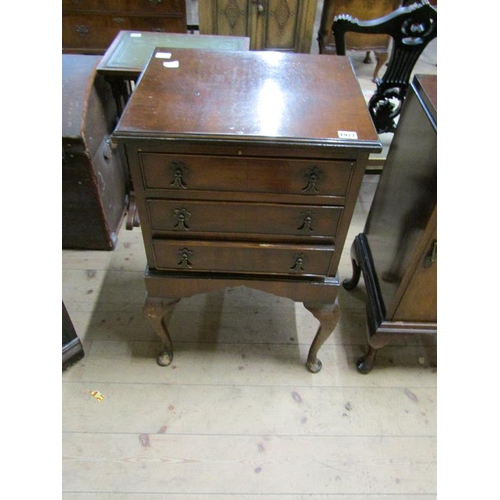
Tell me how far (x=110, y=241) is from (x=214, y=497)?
1.08 metres

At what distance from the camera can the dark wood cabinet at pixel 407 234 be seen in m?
0.96

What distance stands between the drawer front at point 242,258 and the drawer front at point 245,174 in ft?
0.52

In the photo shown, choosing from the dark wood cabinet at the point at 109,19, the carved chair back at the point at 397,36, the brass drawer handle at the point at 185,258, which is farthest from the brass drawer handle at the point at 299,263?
the dark wood cabinet at the point at 109,19

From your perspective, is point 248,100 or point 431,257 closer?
point 248,100

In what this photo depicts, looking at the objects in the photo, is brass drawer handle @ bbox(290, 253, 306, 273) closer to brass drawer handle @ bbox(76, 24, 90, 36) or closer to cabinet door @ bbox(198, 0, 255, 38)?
cabinet door @ bbox(198, 0, 255, 38)

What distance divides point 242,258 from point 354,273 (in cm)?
71

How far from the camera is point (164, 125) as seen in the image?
0.80 meters

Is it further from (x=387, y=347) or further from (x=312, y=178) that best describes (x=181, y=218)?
(x=387, y=347)

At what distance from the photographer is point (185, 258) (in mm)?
1004

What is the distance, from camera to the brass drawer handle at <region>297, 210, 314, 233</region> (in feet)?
2.98

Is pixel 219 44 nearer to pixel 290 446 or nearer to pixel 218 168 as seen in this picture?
pixel 218 168

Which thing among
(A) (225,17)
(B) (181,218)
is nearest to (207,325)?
(B) (181,218)

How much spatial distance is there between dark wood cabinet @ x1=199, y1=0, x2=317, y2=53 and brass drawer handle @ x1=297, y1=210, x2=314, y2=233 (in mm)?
2014

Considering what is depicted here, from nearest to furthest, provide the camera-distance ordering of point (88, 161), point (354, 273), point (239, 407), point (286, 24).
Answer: point (239, 407), point (88, 161), point (354, 273), point (286, 24)
